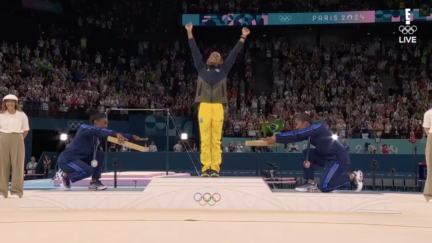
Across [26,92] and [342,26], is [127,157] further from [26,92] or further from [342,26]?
[342,26]

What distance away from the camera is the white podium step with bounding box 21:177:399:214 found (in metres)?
10.9

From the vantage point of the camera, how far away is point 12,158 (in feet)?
44.1

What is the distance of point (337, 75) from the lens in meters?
35.2

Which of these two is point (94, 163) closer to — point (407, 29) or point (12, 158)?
point (12, 158)

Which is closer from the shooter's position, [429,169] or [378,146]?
[429,169]

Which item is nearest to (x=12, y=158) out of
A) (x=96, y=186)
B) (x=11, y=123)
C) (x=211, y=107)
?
(x=11, y=123)

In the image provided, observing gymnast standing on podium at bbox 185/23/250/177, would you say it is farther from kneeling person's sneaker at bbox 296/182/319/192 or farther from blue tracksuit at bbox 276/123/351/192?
kneeling person's sneaker at bbox 296/182/319/192

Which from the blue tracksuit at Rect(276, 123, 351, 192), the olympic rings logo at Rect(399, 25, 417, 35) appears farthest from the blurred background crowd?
the blue tracksuit at Rect(276, 123, 351, 192)

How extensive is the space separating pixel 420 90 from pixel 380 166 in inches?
352

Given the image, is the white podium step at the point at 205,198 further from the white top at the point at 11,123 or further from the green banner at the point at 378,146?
the green banner at the point at 378,146

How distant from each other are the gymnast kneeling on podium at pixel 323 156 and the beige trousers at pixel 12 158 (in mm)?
5445

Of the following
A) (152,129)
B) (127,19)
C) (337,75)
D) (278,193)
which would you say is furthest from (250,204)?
(127,19)

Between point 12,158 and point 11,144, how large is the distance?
29cm

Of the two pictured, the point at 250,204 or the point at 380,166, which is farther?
the point at 380,166
